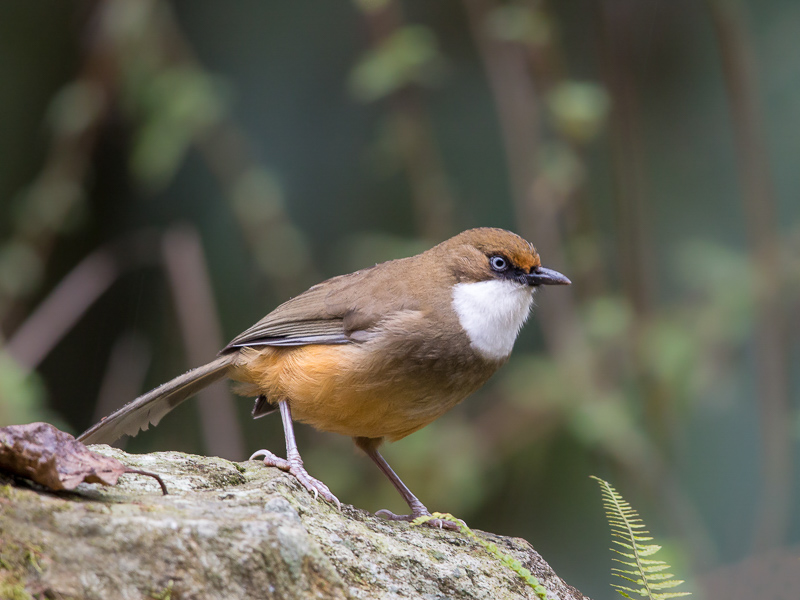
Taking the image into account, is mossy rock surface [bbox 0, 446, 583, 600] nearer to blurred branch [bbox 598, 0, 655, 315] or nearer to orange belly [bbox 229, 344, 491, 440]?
orange belly [bbox 229, 344, 491, 440]

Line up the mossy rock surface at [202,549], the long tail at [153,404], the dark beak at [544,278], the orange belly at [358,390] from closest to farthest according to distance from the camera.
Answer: the mossy rock surface at [202,549], the orange belly at [358,390], the long tail at [153,404], the dark beak at [544,278]

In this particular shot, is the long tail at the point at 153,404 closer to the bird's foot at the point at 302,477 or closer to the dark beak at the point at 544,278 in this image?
the bird's foot at the point at 302,477

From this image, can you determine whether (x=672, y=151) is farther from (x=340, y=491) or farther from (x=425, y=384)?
(x=425, y=384)

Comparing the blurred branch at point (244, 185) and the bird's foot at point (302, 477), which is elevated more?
the blurred branch at point (244, 185)

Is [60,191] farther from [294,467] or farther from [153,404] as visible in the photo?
[294,467]

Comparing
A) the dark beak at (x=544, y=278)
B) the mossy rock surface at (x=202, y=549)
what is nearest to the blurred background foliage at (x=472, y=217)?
the dark beak at (x=544, y=278)

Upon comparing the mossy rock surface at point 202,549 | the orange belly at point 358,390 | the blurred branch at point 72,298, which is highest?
the blurred branch at point 72,298

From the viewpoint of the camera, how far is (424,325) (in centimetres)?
343

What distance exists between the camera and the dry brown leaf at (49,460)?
1956 mm

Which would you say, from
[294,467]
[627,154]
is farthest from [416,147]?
[294,467]

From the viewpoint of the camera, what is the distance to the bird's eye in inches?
148

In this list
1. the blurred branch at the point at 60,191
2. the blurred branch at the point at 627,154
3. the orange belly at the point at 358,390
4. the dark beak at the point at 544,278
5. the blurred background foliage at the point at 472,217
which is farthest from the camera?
the blurred branch at the point at 60,191

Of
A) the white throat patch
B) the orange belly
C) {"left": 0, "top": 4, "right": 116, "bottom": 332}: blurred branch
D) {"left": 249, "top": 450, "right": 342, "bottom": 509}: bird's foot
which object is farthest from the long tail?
{"left": 0, "top": 4, "right": 116, "bottom": 332}: blurred branch

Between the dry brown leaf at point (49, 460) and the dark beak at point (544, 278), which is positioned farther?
the dark beak at point (544, 278)
